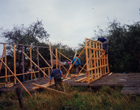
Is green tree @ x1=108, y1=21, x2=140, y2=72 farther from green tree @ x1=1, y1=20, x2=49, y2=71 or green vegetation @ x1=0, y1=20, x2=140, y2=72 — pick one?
green tree @ x1=1, y1=20, x2=49, y2=71

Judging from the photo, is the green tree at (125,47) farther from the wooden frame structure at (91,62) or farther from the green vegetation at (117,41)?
the wooden frame structure at (91,62)

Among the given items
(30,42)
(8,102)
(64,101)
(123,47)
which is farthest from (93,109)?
(30,42)

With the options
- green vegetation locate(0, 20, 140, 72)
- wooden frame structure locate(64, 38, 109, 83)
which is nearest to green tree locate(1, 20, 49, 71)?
green vegetation locate(0, 20, 140, 72)

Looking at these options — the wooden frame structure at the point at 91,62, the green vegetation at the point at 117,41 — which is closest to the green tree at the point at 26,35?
the green vegetation at the point at 117,41

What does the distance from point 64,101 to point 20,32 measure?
11.4 metres

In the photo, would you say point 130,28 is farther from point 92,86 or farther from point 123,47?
point 92,86

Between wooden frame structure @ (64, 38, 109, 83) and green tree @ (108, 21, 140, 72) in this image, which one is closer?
wooden frame structure @ (64, 38, 109, 83)

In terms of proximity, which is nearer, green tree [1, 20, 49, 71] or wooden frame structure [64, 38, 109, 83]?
wooden frame structure [64, 38, 109, 83]

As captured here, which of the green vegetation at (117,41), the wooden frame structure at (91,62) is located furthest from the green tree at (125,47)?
the wooden frame structure at (91,62)

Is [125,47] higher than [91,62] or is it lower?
higher

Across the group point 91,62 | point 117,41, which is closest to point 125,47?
point 117,41

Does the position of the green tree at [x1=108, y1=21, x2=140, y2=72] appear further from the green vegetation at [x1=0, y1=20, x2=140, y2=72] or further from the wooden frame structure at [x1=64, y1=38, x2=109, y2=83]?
the wooden frame structure at [x1=64, y1=38, x2=109, y2=83]

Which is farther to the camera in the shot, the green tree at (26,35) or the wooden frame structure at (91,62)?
the green tree at (26,35)

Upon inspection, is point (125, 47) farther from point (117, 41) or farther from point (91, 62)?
point (91, 62)
